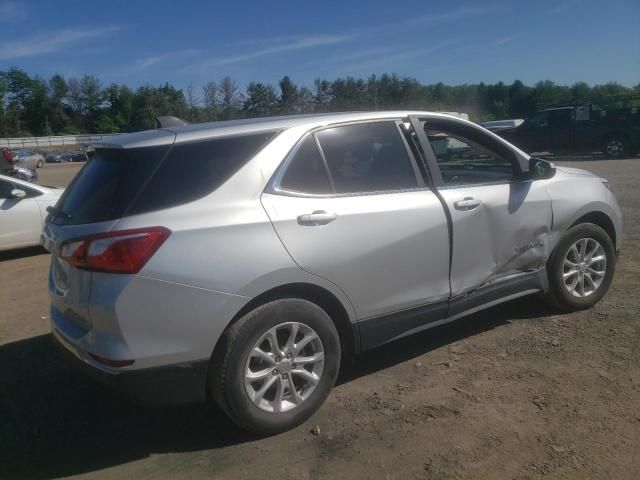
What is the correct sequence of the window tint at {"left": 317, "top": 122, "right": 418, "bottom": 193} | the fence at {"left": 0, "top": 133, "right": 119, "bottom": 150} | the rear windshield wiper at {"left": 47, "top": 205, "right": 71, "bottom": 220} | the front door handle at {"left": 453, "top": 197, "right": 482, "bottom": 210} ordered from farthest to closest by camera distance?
the fence at {"left": 0, "top": 133, "right": 119, "bottom": 150}, the front door handle at {"left": 453, "top": 197, "right": 482, "bottom": 210}, the window tint at {"left": 317, "top": 122, "right": 418, "bottom": 193}, the rear windshield wiper at {"left": 47, "top": 205, "right": 71, "bottom": 220}

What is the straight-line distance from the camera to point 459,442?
302 centimetres

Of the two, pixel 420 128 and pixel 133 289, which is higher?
pixel 420 128

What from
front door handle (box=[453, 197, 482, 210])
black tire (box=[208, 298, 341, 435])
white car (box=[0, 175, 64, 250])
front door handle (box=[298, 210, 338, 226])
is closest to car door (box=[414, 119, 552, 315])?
front door handle (box=[453, 197, 482, 210])

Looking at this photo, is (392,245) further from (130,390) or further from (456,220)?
(130,390)

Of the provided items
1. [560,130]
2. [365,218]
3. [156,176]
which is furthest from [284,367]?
[560,130]

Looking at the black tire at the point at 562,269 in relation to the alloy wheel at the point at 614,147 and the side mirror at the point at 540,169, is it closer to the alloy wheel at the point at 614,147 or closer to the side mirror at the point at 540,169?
the side mirror at the point at 540,169

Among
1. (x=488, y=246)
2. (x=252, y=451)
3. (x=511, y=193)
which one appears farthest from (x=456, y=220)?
(x=252, y=451)

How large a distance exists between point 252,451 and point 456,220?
1.95 metres

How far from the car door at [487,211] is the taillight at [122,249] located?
1.96m

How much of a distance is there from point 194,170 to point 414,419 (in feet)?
6.16

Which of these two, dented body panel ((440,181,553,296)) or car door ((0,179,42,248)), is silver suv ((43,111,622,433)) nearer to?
dented body panel ((440,181,553,296))

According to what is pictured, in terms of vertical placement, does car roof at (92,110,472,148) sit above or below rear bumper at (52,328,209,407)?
above

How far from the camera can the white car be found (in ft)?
27.3

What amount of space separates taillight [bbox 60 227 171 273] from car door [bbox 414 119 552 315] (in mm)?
1956
